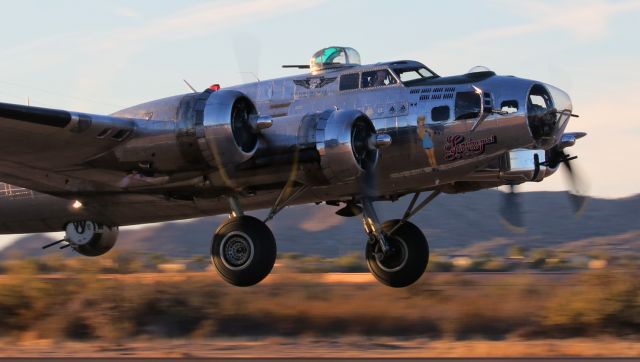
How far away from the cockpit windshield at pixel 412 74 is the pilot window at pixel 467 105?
3.05ft

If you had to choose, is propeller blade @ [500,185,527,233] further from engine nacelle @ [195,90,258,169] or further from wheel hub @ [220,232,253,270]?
engine nacelle @ [195,90,258,169]

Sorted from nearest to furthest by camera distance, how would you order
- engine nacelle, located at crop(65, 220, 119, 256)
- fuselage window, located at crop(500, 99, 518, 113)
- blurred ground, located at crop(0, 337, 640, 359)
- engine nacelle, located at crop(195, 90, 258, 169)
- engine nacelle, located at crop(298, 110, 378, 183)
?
1. engine nacelle, located at crop(195, 90, 258, 169)
2. engine nacelle, located at crop(298, 110, 378, 183)
3. fuselage window, located at crop(500, 99, 518, 113)
4. blurred ground, located at crop(0, 337, 640, 359)
5. engine nacelle, located at crop(65, 220, 119, 256)

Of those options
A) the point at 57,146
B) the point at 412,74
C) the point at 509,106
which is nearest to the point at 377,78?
the point at 412,74

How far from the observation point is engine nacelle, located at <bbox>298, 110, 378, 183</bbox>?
14570mm

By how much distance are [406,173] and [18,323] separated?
39.0 feet

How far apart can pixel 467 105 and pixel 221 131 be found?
13.0 ft

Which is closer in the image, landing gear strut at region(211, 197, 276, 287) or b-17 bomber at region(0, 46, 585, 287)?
b-17 bomber at region(0, 46, 585, 287)

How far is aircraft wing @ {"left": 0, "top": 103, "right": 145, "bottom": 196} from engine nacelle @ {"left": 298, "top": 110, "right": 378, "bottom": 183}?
2.72 m

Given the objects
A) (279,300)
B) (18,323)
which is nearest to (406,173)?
(279,300)

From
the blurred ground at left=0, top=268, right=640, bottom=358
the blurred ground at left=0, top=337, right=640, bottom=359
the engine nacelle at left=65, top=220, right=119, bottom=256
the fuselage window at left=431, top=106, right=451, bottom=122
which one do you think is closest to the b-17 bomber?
the fuselage window at left=431, top=106, right=451, bottom=122

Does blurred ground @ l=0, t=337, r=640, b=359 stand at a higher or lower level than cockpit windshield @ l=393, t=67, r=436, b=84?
lower

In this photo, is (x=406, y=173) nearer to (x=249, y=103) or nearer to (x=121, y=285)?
(x=249, y=103)

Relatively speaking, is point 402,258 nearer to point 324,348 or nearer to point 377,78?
point 324,348

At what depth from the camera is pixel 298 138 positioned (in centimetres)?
1489
